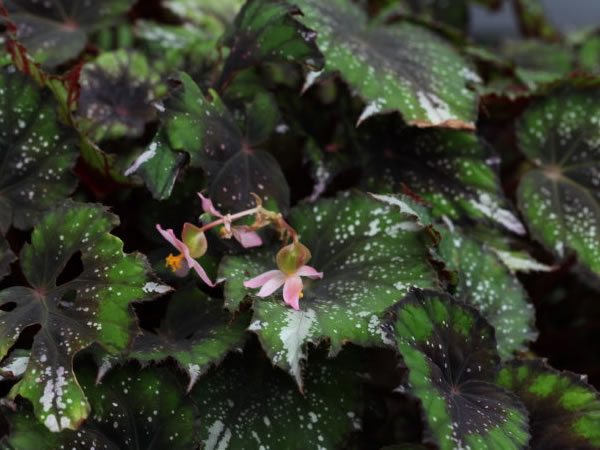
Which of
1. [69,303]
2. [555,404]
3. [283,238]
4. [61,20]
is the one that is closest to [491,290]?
[555,404]

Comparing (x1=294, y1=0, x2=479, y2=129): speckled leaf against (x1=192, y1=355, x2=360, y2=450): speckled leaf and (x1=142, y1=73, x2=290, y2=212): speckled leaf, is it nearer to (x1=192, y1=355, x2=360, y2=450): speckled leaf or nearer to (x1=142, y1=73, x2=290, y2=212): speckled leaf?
(x1=142, y1=73, x2=290, y2=212): speckled leaf

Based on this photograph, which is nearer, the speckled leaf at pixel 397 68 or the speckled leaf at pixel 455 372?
the speckled leaf at pixel 455 372

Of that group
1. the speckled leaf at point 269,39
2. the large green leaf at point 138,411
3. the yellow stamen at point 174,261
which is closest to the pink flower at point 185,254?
the yellow stamen at point 174,261

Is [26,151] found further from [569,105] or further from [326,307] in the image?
[569,105]

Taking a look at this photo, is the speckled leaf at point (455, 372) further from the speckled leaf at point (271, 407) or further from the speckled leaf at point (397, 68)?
the speckled leaf at point (397, 68)

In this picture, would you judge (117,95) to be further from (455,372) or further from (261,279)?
(455,372)

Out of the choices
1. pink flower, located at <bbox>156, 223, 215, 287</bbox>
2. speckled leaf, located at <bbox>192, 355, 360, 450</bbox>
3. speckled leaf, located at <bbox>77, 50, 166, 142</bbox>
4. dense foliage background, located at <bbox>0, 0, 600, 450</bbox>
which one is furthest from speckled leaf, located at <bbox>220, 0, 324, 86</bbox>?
speckled leaf, located at <bbox>192, 355, 360, 450</bbox>
